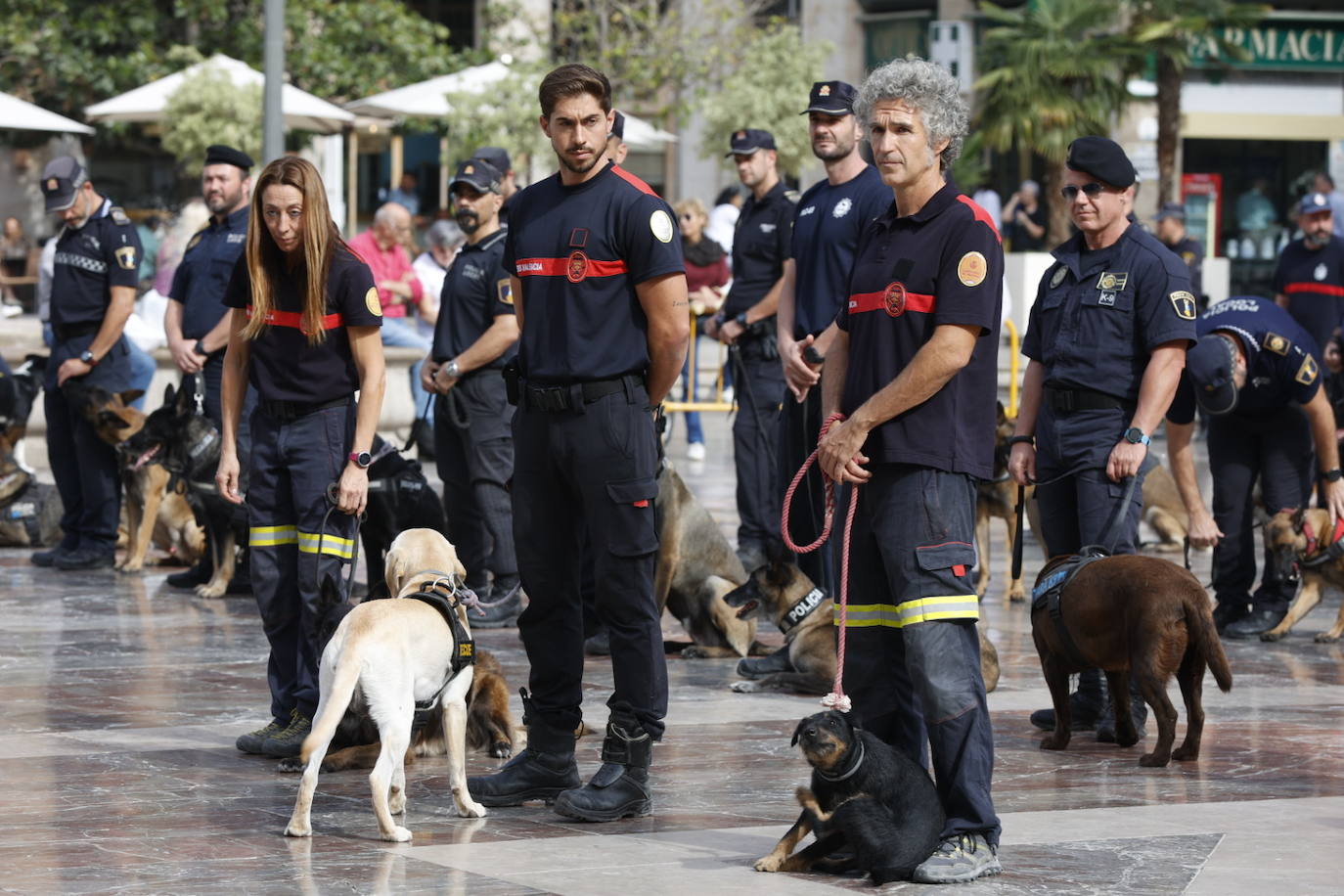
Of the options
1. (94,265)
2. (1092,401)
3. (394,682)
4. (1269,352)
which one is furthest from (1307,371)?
(94,265)

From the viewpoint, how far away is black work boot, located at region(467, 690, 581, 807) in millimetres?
6000

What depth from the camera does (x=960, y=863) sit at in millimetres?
5043

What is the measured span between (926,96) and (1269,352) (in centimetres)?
464

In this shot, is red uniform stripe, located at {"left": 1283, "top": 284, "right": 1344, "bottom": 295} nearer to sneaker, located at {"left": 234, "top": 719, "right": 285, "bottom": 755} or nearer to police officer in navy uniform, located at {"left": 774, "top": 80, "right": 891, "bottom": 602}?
police officer in navy uniform, located at {"left": 774, "top": 80, "right": 891, "bottom": 602}

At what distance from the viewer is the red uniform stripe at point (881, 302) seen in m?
5.10

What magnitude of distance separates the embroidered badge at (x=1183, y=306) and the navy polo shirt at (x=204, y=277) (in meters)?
5.15

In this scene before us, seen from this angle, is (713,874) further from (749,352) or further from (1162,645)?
(749,352)

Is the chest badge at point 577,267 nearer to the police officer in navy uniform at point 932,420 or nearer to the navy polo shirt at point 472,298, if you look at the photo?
the police officer in navy uniform at point 932,420

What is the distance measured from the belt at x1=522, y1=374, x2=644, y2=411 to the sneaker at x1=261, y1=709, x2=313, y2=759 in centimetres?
162

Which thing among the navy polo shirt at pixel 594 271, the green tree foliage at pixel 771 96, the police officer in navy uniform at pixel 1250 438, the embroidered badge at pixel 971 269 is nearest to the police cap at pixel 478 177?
the police officer in navy uniform at pixel 1250 438

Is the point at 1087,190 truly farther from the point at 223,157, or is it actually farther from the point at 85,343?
the point at 85,343

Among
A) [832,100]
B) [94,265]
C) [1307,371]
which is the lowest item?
[1307,371]

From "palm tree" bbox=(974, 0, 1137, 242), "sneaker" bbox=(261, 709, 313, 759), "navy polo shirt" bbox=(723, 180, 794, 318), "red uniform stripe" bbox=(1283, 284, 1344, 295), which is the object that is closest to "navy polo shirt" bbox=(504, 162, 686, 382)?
"sneaker" bbox=(261, 709, 313, 759)

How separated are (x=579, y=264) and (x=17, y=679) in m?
3.83
